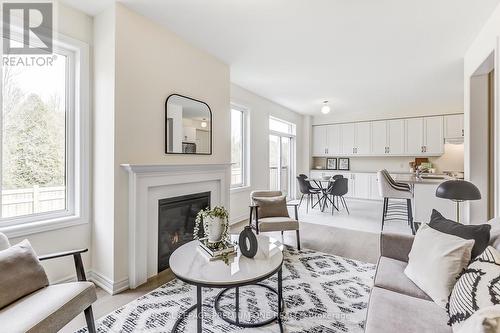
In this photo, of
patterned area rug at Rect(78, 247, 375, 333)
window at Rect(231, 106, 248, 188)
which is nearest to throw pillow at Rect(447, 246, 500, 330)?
patterned area rug at Rect(78, 247, 375, 333)

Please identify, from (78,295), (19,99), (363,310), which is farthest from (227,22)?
(363,310)

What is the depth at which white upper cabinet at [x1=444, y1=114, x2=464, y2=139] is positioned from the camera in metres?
6.22

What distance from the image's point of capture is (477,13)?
2.36 m

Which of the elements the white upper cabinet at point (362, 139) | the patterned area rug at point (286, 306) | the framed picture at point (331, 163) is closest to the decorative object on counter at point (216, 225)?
the patterned area rug at point (286, 306)

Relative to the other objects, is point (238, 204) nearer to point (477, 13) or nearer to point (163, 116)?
point (163, 116)

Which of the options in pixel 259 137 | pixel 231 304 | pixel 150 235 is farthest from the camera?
pixel 259 137

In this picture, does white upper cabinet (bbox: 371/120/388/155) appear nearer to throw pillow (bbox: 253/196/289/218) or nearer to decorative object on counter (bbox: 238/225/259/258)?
throw pillow (bbox: 253/196/289/218)

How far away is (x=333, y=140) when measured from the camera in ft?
26.0

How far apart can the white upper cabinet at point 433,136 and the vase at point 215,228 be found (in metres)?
6.93

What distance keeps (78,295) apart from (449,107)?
820 cm

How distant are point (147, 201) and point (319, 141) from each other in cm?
672

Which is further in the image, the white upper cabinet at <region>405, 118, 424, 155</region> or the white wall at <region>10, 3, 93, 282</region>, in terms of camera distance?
the white upper cabinet at <region>405, 118, 424, 155</region>

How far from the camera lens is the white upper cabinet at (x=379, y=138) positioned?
716cm

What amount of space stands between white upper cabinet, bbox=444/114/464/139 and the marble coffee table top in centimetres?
676
